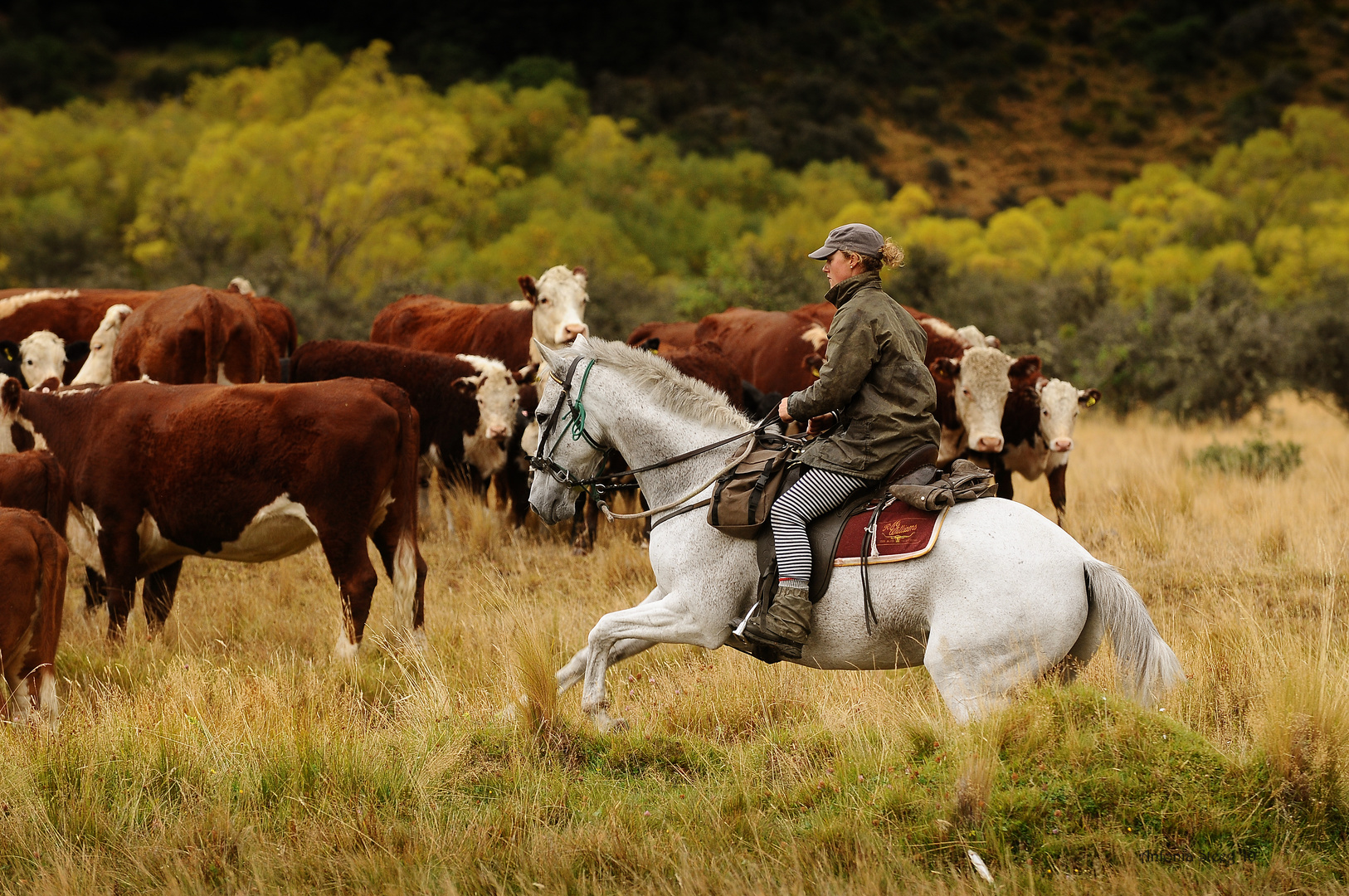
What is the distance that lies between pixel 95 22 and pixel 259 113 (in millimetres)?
34726

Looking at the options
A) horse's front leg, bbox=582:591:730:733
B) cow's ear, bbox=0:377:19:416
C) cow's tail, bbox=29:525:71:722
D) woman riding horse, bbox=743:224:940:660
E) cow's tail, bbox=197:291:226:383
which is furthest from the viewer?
cow's tail, bbox=197:291:226:383

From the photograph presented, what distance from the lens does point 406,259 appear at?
140ft

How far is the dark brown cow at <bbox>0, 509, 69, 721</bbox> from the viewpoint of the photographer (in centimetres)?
570

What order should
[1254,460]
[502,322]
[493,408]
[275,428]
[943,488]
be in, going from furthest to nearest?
[502,322] < [1254,460] < [493,408] < [275,428] < [943,488]

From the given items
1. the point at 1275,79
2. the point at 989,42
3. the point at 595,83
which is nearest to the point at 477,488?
the point at 595,83

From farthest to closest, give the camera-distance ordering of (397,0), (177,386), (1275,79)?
1. (397,0)
2. (1275,79)
3. (177,386)

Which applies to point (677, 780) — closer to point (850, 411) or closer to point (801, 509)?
point (801, 509)

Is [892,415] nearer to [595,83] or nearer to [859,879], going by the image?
[859,879]

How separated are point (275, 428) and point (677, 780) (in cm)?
387

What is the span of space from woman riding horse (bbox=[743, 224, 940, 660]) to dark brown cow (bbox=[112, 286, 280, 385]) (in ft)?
24.7

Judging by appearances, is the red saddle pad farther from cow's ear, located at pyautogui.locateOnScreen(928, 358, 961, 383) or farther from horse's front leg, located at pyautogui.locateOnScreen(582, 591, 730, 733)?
cow's ear, located at pyautogui.locateOnScreen(928, 358, 961, 383)

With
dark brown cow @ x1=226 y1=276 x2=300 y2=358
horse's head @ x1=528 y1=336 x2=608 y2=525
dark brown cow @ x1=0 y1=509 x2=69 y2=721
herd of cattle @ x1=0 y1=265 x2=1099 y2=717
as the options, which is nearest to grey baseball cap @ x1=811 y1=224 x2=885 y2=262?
horse's head @ x1=528 y1=336 x2=608 y2=525

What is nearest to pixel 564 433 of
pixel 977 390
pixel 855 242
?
pixel 855 242

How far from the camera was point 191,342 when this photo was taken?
10867mm
